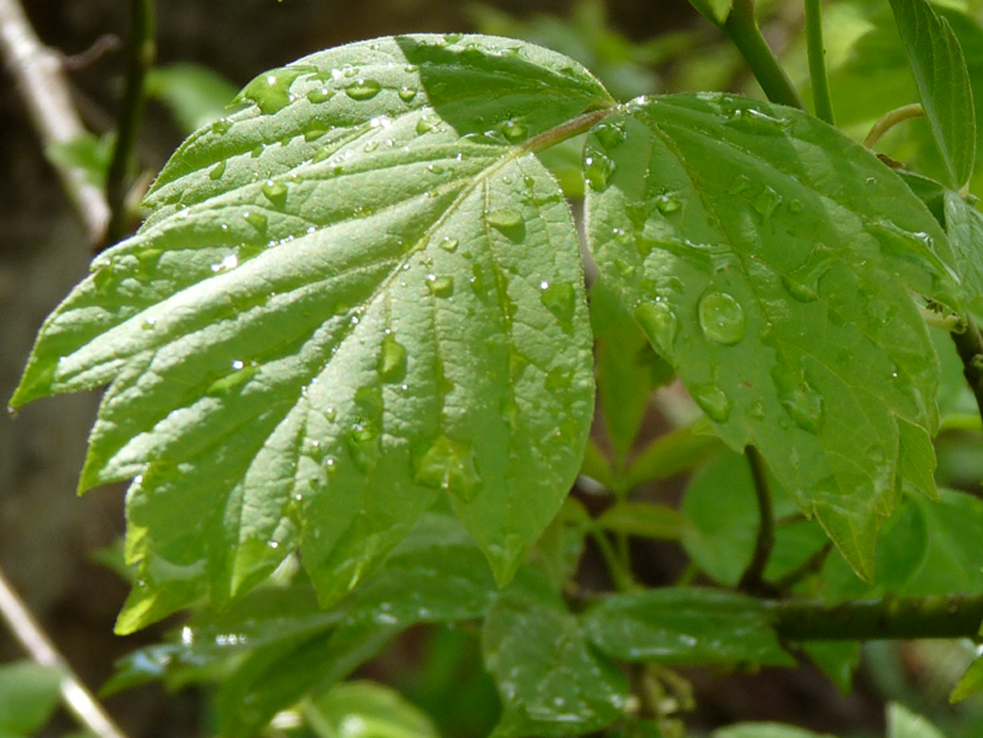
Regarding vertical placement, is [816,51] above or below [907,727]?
above

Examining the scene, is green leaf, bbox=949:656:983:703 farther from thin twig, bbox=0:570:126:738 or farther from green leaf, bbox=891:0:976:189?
thin twig, bbox=0:570:126:738

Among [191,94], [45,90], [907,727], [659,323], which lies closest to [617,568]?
[907,727]

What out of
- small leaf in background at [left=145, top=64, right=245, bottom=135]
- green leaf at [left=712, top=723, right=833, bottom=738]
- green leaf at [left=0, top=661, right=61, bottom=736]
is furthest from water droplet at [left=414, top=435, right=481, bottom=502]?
small leaf in background at [left=145, top=64, right=245, bottom=135]

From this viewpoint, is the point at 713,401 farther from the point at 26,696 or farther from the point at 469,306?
the point at 26,696

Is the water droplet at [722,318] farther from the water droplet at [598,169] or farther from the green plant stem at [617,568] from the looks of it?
the green plant stem at [617,568]

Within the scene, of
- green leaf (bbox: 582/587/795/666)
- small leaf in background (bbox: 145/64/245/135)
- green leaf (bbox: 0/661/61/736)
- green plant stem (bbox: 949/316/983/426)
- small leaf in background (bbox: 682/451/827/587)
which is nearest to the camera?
green plant stem (bbox: 949/316/983/426)
